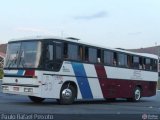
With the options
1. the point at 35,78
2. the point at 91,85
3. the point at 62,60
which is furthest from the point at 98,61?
the point at 35,78

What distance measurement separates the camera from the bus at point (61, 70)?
19.2 m

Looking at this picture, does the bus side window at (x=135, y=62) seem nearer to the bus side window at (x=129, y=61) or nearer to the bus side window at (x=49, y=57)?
the bus side window at (x=129, y=61)

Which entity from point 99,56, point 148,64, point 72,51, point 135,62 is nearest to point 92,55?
point 99,56

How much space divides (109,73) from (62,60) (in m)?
4.41

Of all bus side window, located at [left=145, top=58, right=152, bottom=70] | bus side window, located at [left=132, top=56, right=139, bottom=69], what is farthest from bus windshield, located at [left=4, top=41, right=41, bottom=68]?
bus side window, located at [left=145, top=58, right=152, bottom=70]

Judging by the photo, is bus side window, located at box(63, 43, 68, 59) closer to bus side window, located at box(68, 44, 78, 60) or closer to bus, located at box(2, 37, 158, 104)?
bus, located at box(2, 37, 158, 104)

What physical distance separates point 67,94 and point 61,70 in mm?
1142

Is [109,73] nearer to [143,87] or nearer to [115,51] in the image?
[115,51]

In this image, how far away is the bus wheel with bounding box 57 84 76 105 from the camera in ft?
66.0

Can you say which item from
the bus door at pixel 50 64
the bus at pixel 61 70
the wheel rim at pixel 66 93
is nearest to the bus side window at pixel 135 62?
the bus at pixel 61 70

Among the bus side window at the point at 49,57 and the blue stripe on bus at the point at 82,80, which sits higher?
the bus side window at the point at 49,57

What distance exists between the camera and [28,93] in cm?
1919

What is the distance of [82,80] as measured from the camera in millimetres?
21438

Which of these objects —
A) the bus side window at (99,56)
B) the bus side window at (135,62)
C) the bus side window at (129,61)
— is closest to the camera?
the bus side window at (99,56)
